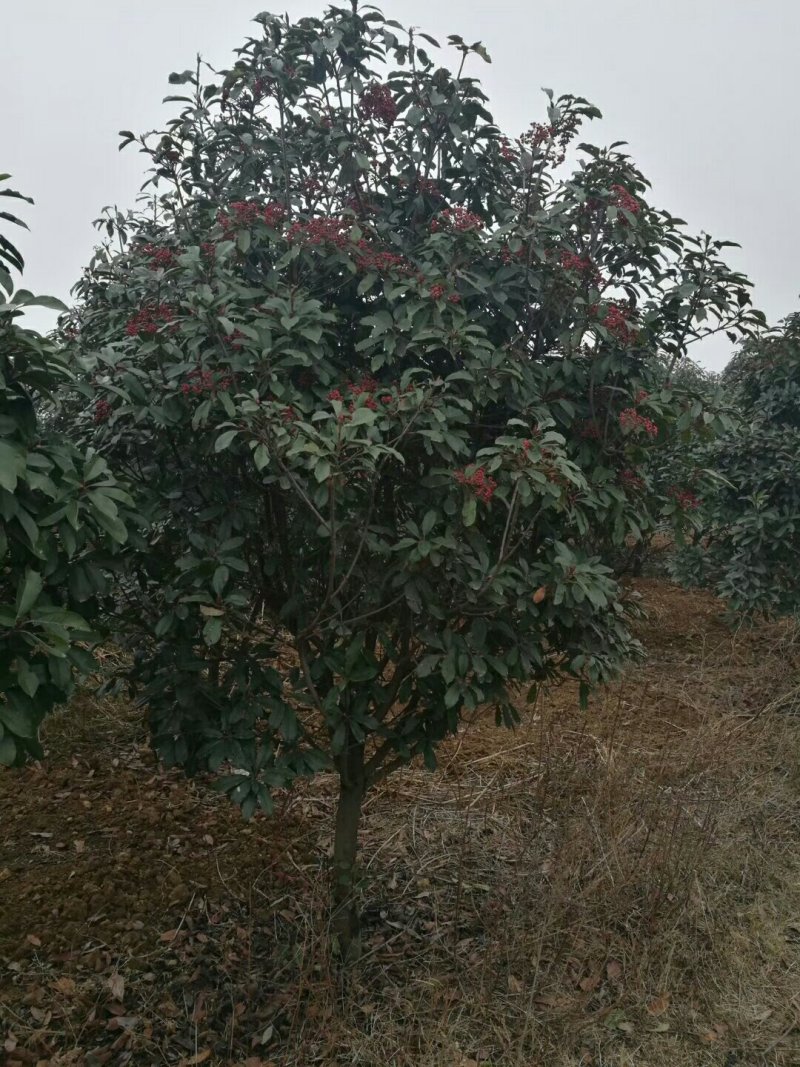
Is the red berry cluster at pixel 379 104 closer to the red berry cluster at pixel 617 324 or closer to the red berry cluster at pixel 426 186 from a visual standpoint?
the red berry cluster at pixel 426 186

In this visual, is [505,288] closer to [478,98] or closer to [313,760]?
[478,98]

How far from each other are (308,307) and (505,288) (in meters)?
0.64

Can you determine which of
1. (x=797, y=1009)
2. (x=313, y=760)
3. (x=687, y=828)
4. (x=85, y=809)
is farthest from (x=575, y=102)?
(x=85, y=809)

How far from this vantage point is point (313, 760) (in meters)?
2.80

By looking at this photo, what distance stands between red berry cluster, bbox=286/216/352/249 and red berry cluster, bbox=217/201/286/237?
0.22 ft

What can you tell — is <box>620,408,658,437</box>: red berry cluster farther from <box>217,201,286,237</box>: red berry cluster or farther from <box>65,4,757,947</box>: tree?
<box>217,201,286,237</box>: red berry cluster

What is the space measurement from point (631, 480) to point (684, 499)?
0.24 meters

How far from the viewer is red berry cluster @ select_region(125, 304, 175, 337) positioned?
252cm

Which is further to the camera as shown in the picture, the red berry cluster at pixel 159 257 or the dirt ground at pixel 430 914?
the dirt ground at pixel 430 914

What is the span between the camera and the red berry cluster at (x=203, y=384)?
2398mm

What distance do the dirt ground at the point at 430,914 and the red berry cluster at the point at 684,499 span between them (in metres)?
1.29

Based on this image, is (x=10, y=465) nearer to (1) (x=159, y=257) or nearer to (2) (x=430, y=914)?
(1) (x=159, y=257)

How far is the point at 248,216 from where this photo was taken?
2.69 meters

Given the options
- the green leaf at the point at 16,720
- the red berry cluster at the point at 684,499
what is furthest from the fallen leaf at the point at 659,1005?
the green leaf at the point at 16,720
